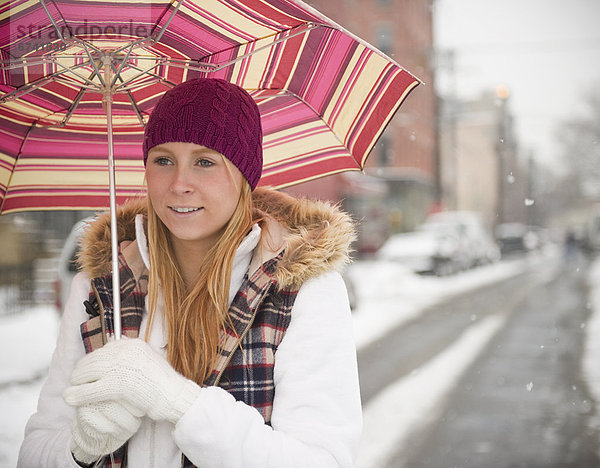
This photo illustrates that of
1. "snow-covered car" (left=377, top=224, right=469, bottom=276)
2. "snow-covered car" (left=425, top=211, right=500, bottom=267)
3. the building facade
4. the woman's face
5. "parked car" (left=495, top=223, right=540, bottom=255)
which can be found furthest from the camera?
the building facade

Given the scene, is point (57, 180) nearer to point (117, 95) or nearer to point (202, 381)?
point (117, 95)

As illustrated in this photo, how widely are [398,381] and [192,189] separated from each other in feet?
18.8

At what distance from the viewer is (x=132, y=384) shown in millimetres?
1496

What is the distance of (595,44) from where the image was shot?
7863mm

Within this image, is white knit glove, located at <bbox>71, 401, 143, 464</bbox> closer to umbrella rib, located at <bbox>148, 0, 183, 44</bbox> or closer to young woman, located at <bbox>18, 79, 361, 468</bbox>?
young woman, located at <bbox>18, 79, 361, 468</bbox>

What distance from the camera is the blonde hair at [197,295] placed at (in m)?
1.78

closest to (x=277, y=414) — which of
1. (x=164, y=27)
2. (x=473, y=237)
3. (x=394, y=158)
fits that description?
(x=164, y=27)

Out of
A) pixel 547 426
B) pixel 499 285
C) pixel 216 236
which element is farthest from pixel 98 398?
pixel 499 285

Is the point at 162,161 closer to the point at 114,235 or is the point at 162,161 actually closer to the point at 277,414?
the point at 114,235

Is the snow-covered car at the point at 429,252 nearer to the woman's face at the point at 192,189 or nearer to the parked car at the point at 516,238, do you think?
the parked car at the point at 516,238

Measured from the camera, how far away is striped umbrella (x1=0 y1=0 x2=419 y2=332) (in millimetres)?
1918

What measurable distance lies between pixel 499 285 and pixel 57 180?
14079 mm

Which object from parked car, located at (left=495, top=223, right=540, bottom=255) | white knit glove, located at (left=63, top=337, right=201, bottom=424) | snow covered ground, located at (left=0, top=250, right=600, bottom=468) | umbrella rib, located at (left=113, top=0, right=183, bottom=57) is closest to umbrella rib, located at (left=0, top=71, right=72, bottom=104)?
umbrella rib, located at (left=113, top=0, right=183, bottom=57)

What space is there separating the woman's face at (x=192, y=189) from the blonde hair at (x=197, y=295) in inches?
2.4
